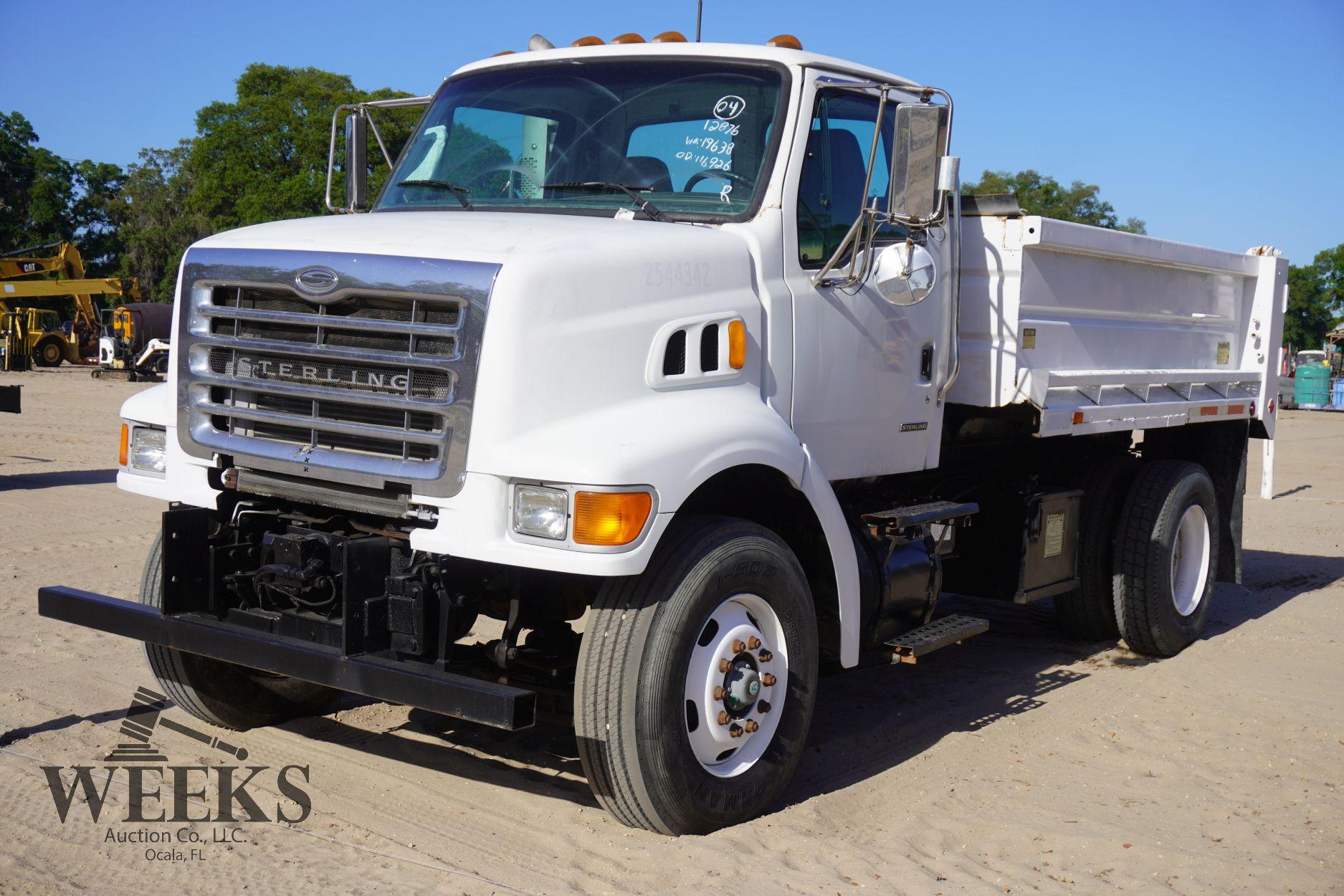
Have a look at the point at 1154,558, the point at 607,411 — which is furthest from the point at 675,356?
the point at 1154,558

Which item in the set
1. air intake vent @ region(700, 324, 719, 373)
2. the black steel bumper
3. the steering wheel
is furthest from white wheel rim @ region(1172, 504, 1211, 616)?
the black steel bumper

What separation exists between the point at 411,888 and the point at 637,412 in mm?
1660

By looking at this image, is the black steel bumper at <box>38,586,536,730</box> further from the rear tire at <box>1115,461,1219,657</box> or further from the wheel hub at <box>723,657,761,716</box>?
the rear tire at <box>1115,461,1219,657</box>

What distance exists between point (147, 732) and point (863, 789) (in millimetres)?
3006

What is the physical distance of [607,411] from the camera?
4.33 m

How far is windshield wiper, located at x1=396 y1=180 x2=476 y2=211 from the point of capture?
5462mm

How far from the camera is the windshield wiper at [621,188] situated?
5.09 metres

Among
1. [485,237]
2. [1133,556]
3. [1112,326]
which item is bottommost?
[1133,556]

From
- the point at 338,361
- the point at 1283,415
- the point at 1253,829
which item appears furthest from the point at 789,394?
the point at 1283,415

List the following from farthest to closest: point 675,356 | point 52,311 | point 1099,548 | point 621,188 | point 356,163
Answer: point 52,311
point 1099,548
point 356,163
point 621,188
point 675,356

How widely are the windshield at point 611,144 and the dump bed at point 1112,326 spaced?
5.67ft

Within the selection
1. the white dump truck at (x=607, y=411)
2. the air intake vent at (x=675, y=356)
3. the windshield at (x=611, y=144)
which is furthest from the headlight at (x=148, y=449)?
the air intake vent at (x=675, y=356)

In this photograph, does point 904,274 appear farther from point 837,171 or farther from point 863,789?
point 863,789

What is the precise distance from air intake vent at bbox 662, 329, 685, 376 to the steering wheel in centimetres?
84
